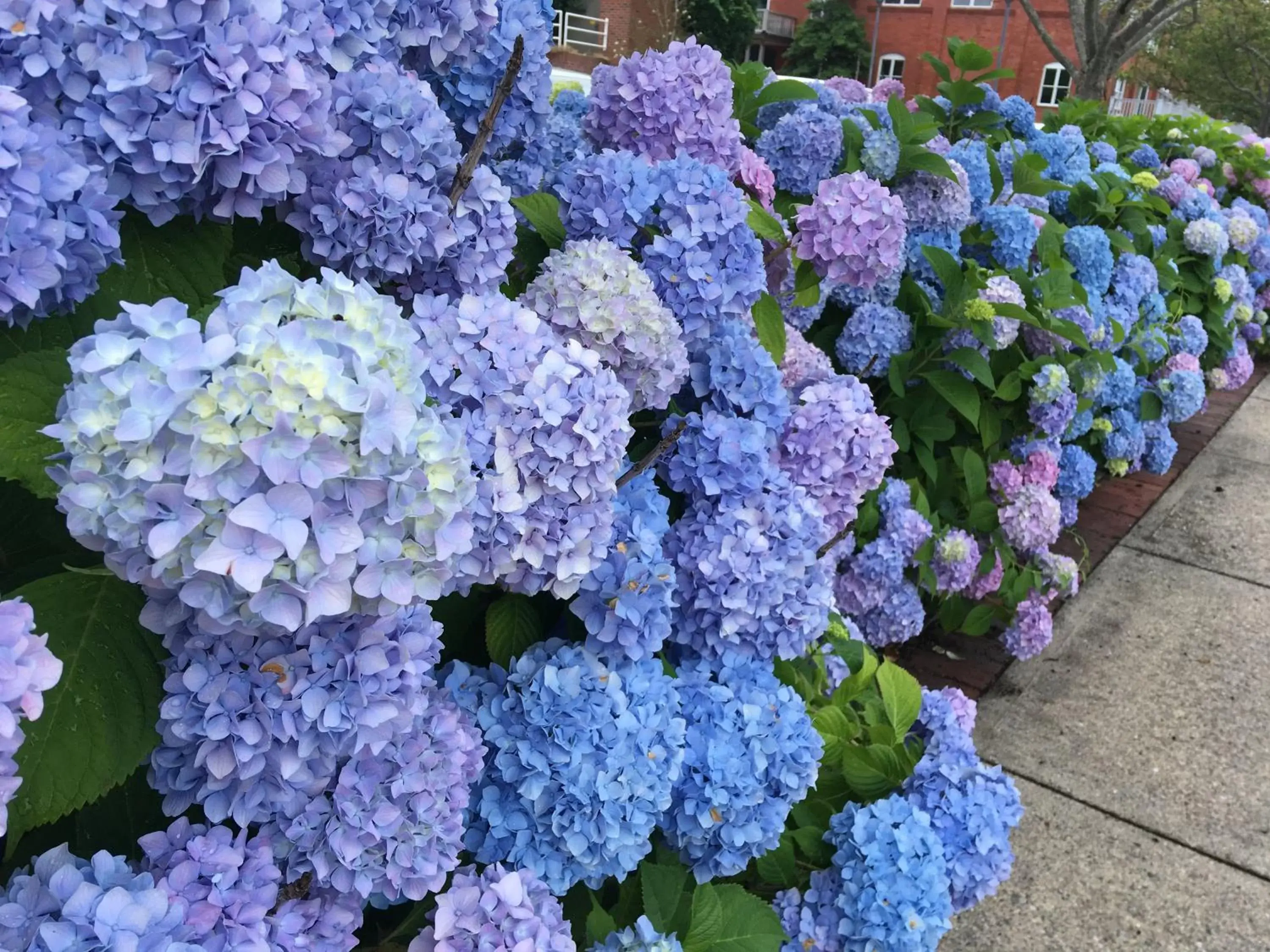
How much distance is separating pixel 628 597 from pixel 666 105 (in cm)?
82

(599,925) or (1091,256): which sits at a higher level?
(1091,256)

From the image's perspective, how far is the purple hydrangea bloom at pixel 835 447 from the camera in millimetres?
1724

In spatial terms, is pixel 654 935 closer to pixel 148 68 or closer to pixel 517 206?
pixel 517 206

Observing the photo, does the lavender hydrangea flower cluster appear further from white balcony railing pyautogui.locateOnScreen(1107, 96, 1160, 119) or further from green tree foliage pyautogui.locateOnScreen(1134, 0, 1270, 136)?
white balcony railing pyautogui.locateOnScreen(1107, 96, 1160, 119)

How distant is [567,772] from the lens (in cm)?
A: 115

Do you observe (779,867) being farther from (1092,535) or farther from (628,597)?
(1092,535)

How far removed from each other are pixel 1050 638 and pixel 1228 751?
627 millimetres

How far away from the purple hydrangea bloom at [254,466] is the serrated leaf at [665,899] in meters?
0.75

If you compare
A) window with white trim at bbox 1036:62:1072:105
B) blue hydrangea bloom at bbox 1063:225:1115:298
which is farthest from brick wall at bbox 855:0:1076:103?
blue hydrangea bloom at bbox 1063:225:1115:298

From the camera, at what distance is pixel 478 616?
1359mm

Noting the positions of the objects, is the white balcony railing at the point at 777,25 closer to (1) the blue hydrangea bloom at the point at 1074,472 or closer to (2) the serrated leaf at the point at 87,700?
(1) the blue hydrangea bloom at the point at 1074,472

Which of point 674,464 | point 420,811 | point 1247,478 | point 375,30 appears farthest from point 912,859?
point 1247,478

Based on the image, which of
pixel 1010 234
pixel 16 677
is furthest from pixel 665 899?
pixel 1010 234

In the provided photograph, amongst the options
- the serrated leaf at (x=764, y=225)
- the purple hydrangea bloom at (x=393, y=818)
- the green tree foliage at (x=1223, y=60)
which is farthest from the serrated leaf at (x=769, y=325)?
the green tree foliage at (x=1223, y=60)
